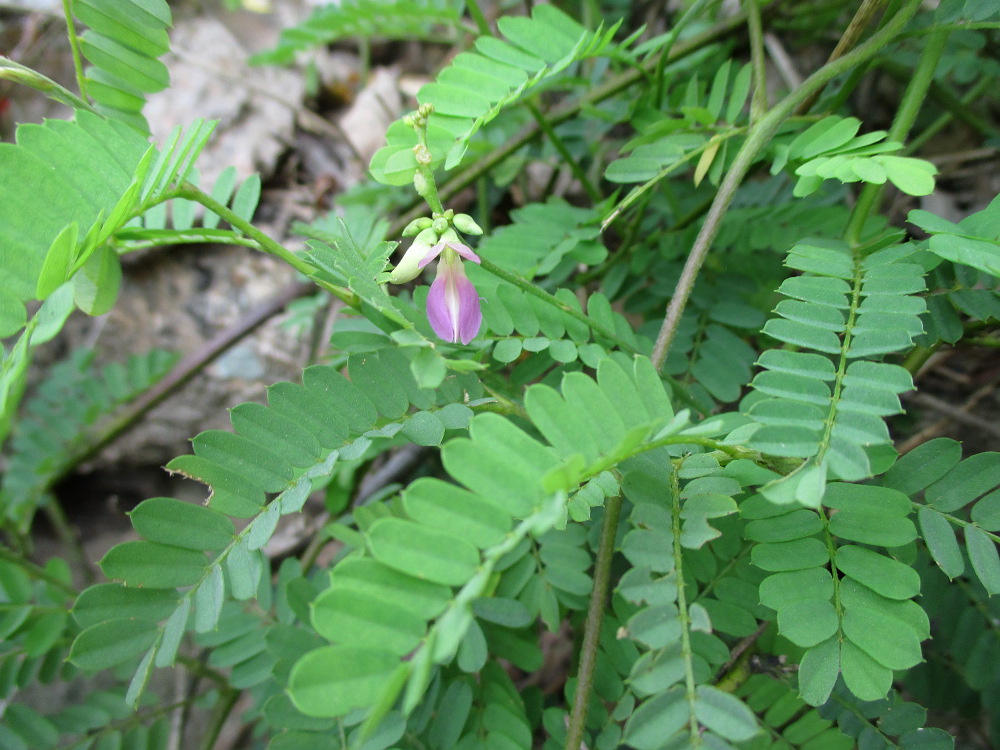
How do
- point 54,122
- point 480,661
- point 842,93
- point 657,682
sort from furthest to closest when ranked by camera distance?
point 842,93 < point 480,661 < point 54,122 < point 657,682

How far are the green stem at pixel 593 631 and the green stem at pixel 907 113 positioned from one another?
59 centimetres

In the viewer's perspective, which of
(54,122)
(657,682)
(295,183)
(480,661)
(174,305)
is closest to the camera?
(657,682)

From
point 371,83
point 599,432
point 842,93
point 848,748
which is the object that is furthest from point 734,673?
point 371,83

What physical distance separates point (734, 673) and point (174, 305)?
6.41 ft

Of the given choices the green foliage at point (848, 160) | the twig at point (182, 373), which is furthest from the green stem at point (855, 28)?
the twig at point (182, 373)

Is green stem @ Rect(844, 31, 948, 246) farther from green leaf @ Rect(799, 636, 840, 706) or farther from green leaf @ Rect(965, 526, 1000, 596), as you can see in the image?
green leaf @ Rect(799, 636, 840, 706)

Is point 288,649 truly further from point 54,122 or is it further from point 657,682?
point 54,122

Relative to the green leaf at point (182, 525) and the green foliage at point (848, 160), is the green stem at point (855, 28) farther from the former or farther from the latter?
the green leaf at point (182, 525)

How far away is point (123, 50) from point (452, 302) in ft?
2.09

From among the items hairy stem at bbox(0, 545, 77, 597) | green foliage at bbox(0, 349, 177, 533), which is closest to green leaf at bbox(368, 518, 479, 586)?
hairy stem at bbox(0, 545, 77, 597)

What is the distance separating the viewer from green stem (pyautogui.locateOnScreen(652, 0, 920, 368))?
96cm

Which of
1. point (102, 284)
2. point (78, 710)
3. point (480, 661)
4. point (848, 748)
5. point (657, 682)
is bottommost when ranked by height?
point (78, 710)

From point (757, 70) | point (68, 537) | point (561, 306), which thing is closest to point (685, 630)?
point (561, 306)

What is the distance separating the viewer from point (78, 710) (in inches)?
46.2
